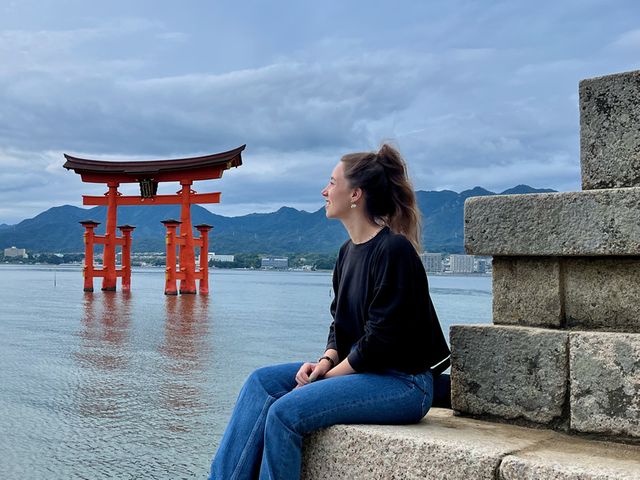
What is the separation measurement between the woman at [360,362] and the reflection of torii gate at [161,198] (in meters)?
21.5

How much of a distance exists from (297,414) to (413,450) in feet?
1.26

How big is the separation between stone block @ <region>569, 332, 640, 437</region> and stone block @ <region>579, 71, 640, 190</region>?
1.89 ft

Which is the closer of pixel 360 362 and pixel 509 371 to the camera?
pixel 360 362

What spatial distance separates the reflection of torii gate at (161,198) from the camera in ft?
80.7

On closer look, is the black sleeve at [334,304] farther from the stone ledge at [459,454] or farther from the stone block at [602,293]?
the stone block at [602,293]

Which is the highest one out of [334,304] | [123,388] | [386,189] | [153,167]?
[153,167]

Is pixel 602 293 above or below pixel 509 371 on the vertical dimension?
above

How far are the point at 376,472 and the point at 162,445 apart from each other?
2.68m

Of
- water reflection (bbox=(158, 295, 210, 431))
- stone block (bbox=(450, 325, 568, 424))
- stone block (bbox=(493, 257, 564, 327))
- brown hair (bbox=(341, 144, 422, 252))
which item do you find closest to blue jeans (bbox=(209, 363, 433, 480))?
stone block (bbox=(450, 325, 568, 424))

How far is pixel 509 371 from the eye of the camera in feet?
7.86

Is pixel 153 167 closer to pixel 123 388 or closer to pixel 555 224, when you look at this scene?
pixel 123 388

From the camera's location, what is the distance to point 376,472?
2.16 metres

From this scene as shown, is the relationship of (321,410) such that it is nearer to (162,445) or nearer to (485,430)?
(485,430)

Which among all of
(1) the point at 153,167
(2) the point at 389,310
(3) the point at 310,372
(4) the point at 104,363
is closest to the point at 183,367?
(4) the point at 104,363
